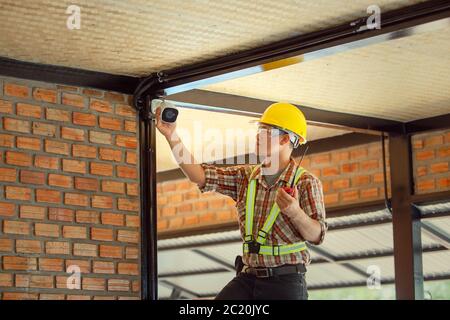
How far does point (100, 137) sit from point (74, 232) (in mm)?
733

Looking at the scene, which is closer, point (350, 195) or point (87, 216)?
point (87, 216)

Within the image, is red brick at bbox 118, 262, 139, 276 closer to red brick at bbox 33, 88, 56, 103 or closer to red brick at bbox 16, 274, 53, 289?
red brick at bbox 16, 274, 53, 289

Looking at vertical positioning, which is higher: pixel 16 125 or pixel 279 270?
pixel 16 125

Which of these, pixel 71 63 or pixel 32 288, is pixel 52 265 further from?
pixel 71 63

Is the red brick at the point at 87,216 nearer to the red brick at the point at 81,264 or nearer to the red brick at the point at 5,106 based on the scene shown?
the red brick at the point at 81,264

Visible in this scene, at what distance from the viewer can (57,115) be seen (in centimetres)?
758

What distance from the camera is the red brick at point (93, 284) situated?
24.8 ft

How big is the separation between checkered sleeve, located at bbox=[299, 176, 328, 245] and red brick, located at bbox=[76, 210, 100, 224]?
1.81 metres

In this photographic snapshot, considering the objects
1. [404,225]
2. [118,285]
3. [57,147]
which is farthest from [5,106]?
[404,225]

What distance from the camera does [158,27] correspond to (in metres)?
6.74

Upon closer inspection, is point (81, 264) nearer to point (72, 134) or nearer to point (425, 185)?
point (72, 134)

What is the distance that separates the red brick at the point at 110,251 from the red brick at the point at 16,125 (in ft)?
3.30

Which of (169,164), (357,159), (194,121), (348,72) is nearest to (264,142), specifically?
(348,72)

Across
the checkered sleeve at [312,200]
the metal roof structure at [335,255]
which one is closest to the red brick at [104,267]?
the checkered sleeve at [312,200]
